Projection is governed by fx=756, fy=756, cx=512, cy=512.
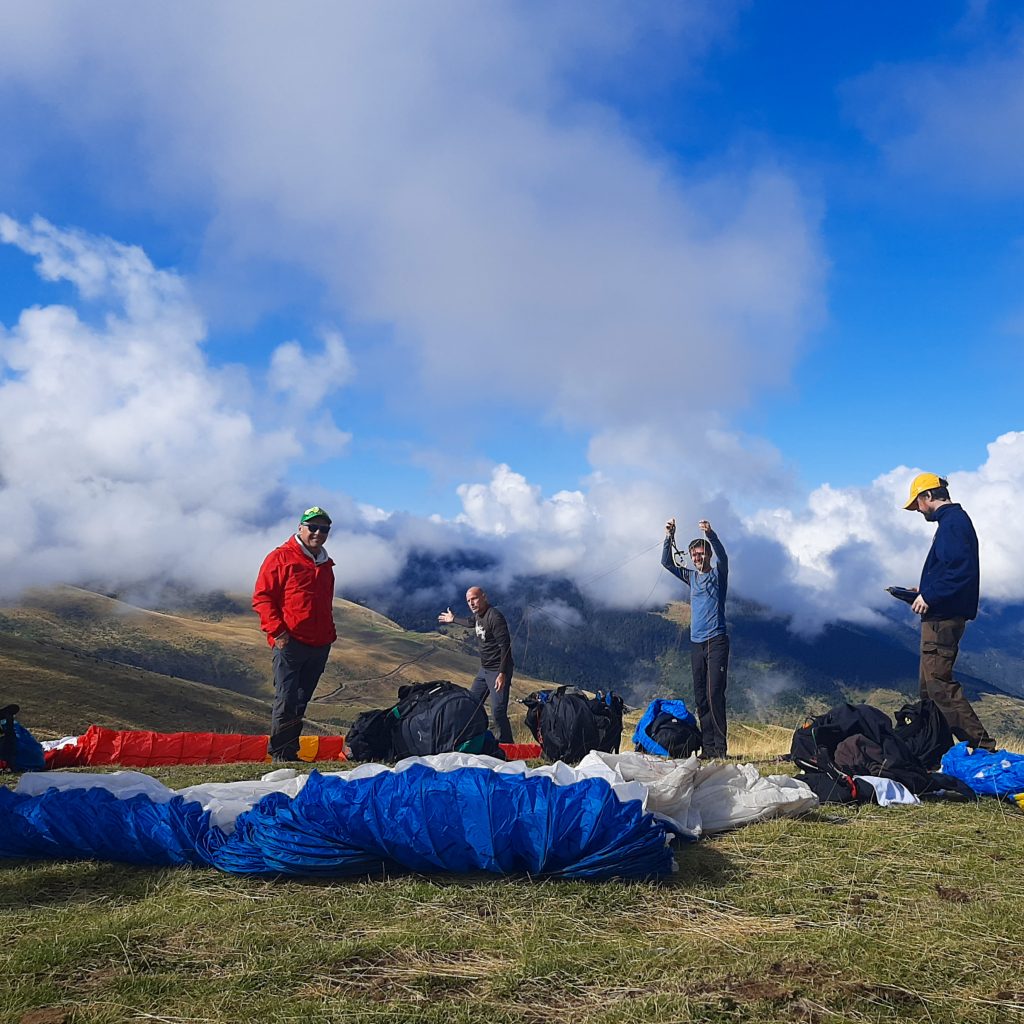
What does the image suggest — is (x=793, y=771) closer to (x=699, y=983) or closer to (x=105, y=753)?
(x=699, y=983)

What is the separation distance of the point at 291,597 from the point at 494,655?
3.12m

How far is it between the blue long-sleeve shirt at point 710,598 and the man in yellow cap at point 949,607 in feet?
8.70

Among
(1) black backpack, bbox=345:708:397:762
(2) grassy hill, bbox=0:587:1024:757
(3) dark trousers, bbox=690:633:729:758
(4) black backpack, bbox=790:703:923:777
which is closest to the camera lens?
(4) black backpack, bbox=790:703:923:777

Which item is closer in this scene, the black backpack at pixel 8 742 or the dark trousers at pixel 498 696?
the black backpack at pixel 8 742

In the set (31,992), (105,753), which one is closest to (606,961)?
(31,992)

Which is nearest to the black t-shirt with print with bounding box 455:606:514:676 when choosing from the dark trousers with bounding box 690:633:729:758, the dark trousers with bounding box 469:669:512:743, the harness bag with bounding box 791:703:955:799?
the dark trousers with bounding box 469:669:512:743

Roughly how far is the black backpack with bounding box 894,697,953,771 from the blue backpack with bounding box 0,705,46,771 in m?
9.35

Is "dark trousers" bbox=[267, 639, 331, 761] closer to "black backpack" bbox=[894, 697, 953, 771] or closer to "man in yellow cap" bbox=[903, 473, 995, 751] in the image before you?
"black backpack" bbox=[894, 697, 953, 771]

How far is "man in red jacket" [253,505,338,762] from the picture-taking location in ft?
30.6

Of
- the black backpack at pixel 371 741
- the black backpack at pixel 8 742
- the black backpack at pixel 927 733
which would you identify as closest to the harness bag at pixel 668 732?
the black backpack at pixel 927 733

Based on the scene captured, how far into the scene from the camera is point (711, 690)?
1042cm

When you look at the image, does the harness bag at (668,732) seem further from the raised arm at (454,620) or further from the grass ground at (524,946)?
the grass ground at (524,946)

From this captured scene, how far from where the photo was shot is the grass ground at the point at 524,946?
2623 millimetres

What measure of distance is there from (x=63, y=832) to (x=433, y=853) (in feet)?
7.39
